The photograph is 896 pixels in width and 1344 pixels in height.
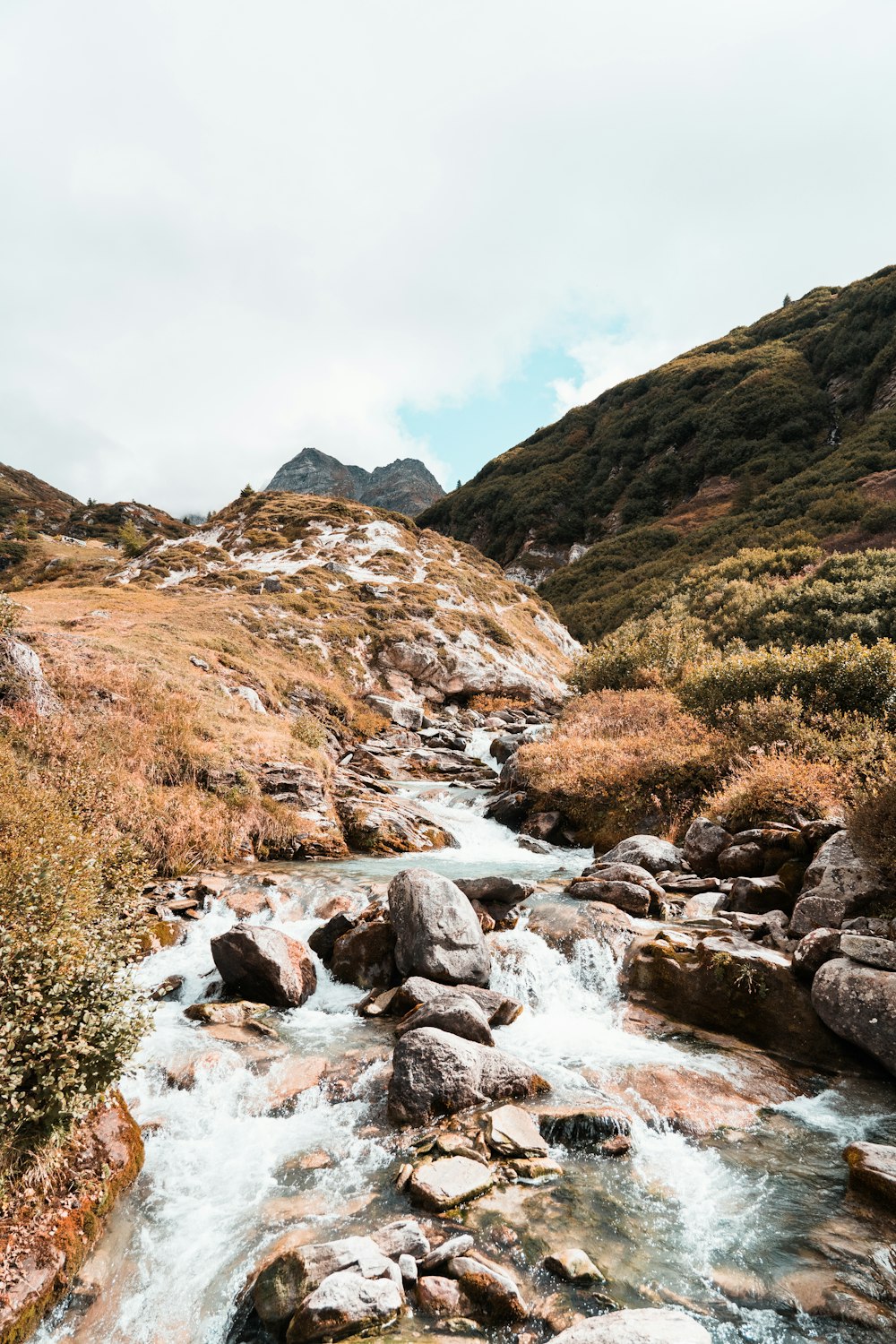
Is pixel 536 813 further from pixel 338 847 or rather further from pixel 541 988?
pixel 541 988

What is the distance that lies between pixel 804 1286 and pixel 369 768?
26.5 m

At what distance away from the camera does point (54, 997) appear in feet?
22.6

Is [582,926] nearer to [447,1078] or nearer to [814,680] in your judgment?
[447,1078]

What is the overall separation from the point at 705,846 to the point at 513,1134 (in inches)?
447

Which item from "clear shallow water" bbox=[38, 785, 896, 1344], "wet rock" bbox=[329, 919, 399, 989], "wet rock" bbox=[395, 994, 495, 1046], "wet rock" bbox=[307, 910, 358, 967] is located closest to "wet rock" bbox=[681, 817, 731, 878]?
"clear shallow water" bbox=[38, 785, 896, 1344]

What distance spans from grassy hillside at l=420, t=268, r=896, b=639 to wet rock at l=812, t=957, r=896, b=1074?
173ft

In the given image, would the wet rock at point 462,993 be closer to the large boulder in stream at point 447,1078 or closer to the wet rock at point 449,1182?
the large boulder in stream at point 447,1078

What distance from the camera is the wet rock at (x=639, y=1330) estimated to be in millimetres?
5043

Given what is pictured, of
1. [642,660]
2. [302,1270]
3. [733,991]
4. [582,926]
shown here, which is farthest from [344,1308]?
[642,660]

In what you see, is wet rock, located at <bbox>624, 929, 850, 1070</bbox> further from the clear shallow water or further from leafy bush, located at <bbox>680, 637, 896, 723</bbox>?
leafy bush, located at <bbox>680, 637, 896, 723</bbox>

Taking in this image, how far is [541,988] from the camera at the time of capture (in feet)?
41.8

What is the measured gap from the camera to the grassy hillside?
6856cm

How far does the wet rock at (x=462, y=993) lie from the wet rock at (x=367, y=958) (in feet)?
3.40

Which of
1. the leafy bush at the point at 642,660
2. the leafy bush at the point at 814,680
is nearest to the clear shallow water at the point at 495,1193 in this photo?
the leafy bush at the point at 814,680
